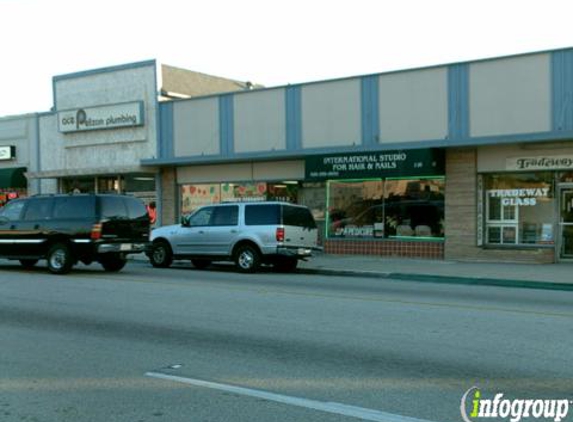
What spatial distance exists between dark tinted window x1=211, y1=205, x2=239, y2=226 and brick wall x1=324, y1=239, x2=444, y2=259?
18.3 feet

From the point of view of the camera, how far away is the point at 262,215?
1734 cm

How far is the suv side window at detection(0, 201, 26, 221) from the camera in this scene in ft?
56.1

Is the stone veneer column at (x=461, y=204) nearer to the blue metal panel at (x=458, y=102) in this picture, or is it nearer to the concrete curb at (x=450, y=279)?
the blue metal panel at (x=458, y=102)

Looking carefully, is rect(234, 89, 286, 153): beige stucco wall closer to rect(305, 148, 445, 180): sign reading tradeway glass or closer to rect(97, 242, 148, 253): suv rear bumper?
rect(305, 148, 445, 180): sign reading tradeway glass

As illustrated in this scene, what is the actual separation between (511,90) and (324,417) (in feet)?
51.3

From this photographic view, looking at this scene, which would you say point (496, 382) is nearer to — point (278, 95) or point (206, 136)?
point (278, 95)

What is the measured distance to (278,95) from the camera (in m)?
23.0

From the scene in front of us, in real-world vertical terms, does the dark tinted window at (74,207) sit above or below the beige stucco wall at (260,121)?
below

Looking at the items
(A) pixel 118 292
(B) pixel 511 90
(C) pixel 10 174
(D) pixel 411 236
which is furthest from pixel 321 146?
(C) pixel 10 174

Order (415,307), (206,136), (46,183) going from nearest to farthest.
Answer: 1. (415,307)
2. (206,136)
3. (46,183)

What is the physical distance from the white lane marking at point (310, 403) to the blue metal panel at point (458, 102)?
14.9m

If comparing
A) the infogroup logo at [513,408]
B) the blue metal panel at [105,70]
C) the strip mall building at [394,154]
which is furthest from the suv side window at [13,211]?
the infogroup logo at [513,408]

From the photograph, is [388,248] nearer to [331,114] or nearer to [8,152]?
[331,114]

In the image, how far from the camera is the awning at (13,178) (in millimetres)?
29938
